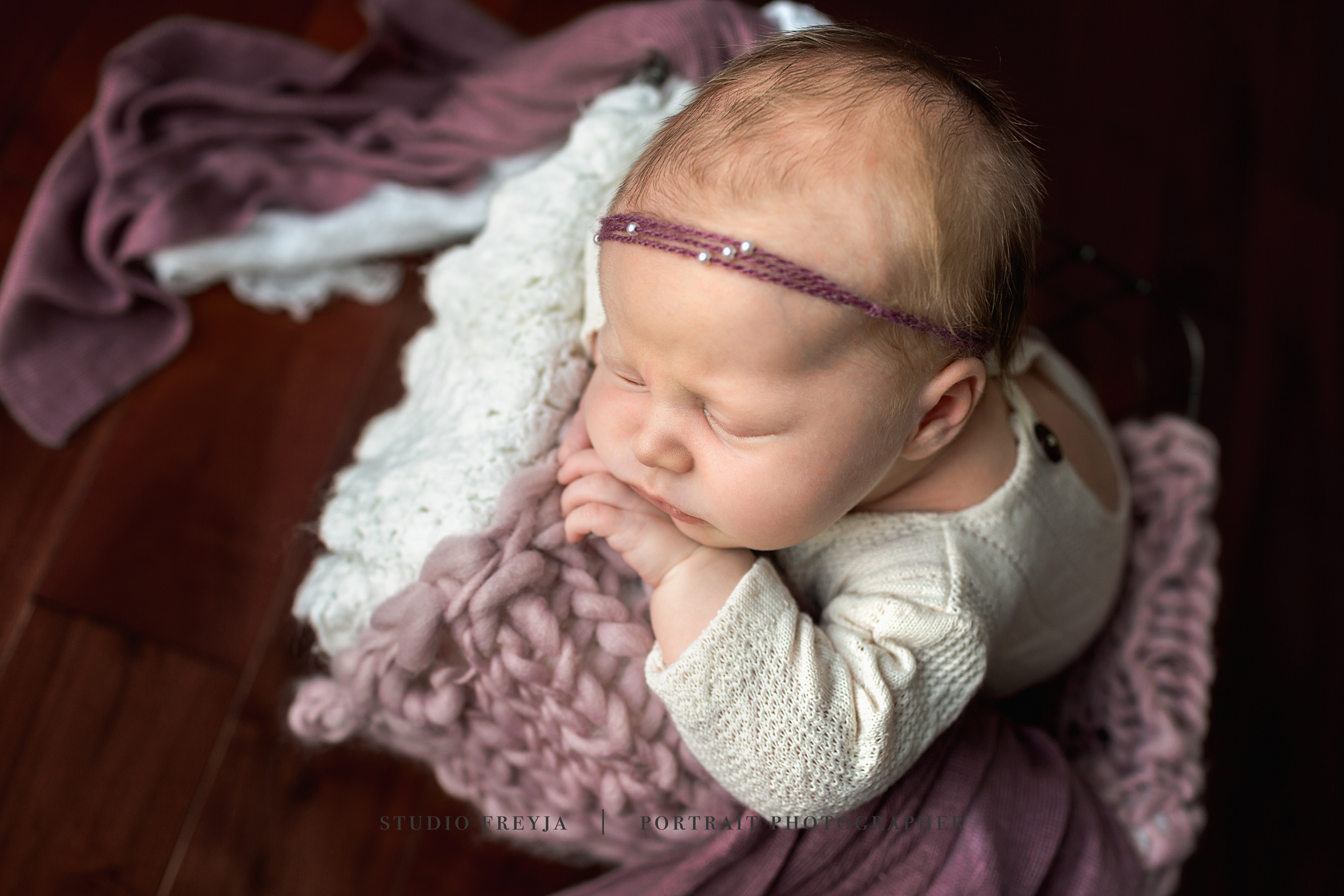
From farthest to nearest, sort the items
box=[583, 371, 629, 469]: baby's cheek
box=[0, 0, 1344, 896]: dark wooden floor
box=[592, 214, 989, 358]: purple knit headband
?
box=[0, 0, 1344, 896]: dark wooden floor → box=[583, 371, 629, 469]: baby's cheek → box=[592, 214, 989, 358]: purple knit headband

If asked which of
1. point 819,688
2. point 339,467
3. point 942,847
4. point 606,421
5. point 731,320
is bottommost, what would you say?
point 339,467

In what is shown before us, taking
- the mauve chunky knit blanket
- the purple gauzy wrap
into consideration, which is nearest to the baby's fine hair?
the mauve chunky knit blanket

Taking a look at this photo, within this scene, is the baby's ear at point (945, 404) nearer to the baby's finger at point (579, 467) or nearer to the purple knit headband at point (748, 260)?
the purple knit headband at point (748, 260)

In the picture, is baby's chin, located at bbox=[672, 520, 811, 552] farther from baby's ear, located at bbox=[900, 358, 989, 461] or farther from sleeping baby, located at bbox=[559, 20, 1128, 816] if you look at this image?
baby's ear, located at bbox=[900, 358, 989, 461]

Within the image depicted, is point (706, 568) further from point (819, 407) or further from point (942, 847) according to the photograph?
point (942, 847)

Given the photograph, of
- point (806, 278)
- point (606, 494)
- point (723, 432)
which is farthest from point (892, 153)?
point (606, 494)

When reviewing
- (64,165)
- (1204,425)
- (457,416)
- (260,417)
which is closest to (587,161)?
(457,416)

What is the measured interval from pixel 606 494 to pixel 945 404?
0.79ft

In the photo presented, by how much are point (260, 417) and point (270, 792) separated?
44 centimetres

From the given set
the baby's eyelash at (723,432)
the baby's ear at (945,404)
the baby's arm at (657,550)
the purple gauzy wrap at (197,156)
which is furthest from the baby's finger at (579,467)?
the purple gauzy wrap at (197,156)

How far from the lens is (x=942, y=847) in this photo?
713 mm

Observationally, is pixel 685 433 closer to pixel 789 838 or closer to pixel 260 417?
pixel 789 838

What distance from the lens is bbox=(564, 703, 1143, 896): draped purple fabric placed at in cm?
71

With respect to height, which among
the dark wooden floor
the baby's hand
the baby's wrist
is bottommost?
the dark wooden floor
